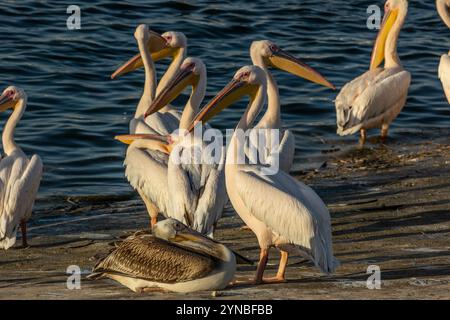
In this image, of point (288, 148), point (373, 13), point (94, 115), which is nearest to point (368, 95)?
point (94, 115)

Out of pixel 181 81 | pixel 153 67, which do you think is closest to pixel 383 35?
pixel 153 67

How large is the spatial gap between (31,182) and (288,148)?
220 centimetres

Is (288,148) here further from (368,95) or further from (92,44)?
(92,44)

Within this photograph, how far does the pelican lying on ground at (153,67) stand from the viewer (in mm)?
10117

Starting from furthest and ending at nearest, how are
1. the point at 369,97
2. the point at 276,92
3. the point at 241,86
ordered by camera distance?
the point at 369,97 → the point at 276,92 → the point at 241,86

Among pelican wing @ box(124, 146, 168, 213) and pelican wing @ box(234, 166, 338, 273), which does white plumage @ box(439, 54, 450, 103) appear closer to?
pelican wing @ box(124, 146, 168, 213)

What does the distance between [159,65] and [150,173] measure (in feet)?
26.6

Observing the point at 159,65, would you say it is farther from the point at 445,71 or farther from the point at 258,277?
the point at 258,277

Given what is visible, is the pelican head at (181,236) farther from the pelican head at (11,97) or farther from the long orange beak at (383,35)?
the long orange beak at (383,35)

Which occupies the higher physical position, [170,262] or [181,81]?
[181,81]

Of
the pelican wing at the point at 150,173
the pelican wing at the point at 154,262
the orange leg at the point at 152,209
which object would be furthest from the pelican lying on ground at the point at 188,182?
the pelican wing at the point at 154,262

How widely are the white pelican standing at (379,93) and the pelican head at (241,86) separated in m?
5.42

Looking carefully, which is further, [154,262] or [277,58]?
[277,58]

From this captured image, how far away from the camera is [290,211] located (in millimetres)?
7176
